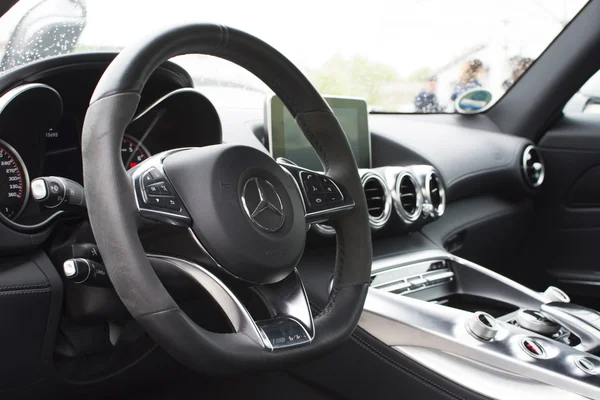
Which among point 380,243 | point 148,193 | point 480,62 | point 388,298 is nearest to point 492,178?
point 480,62

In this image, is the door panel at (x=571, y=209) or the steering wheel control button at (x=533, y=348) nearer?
the steering wheel control button at (x=533, y=348)

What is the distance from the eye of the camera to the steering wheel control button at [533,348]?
1343 mm

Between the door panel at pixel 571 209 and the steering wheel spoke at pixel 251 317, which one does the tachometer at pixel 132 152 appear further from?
the door panel at pixel 571 209

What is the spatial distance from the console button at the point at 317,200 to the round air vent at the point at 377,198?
67cm

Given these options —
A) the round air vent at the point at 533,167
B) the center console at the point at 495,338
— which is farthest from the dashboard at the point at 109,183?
the round air vent at the point at 533,167

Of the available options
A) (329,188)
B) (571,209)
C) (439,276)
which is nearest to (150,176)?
(329,188)

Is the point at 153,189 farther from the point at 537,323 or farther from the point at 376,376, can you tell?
the point at 537,323

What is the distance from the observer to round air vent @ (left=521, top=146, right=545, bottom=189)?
2.46 metres

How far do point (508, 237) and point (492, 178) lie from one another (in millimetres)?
270

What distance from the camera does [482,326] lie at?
137cm

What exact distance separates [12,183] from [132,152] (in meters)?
0.27

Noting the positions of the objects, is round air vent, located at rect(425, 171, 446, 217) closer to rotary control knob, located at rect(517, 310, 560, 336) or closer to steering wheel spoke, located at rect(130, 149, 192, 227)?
rotary control knob, located at rect(517, 310, 560, 336)

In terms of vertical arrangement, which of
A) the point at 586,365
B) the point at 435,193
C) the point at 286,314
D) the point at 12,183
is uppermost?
the point at 12,183

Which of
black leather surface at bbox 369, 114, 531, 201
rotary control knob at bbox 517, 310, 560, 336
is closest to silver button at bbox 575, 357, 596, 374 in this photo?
rotary control knob at bbox 517, 310, 560, 336
